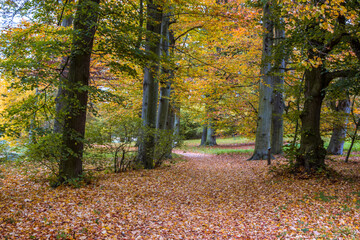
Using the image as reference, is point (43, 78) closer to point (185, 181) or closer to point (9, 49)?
point (9, 49)

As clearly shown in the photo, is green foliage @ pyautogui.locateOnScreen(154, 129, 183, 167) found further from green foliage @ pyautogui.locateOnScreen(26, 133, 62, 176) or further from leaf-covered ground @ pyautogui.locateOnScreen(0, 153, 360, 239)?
green foliage @ pyautogui.locateOnScreen(26, 133, 62, 176)

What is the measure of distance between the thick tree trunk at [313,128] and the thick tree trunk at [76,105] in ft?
19.6

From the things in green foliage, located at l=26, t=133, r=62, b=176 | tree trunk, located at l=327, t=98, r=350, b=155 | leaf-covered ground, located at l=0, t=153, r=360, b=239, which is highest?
tree trunk, located at l=327, t=98, r=350, b=155

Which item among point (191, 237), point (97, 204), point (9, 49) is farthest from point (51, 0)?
point (191, 237)

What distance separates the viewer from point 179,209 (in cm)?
559

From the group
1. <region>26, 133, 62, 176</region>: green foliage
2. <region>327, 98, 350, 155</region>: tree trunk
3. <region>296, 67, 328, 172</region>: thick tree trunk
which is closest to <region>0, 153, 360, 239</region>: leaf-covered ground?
<region>296, 67, 328, 172</region>: thick tree trunk

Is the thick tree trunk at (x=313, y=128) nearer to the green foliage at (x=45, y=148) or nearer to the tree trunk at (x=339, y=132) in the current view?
the tree trunk at (x=339, y=132)

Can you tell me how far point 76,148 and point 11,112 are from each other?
1.75 metres

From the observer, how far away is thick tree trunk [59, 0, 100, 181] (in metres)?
5.92

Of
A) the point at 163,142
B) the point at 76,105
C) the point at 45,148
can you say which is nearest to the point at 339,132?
the point at 163,142

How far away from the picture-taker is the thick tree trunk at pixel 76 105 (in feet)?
19.4

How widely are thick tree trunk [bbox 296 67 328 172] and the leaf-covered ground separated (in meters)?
0.58

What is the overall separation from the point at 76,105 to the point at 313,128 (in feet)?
20.6

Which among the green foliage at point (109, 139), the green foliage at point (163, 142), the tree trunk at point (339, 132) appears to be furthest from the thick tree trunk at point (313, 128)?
the tree trunk at point (339, 132)
